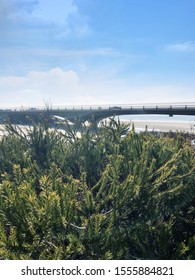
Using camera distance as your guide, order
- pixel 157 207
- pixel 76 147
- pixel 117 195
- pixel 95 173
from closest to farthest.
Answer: pixel 117 195
pixel 157 207
pixel 95 173
pixel 76 147

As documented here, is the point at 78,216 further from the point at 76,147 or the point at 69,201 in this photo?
A: the point at 76,147

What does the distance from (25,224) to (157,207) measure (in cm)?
441

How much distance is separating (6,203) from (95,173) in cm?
564

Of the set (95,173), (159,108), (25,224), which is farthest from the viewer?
(159,108)

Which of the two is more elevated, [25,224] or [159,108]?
[159,108]

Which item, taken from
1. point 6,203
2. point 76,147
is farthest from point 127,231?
point 76,147

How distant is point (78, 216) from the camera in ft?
23.6

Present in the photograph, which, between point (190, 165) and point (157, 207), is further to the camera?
point (190, 165)

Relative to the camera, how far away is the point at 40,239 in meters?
5.95

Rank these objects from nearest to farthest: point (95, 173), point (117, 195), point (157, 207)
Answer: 1. point (117, 195)
2. point (157, 207)
3. point (95, 173)

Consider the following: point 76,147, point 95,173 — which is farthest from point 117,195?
point 76,147

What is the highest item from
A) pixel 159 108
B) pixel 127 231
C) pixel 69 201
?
pixel 159 108

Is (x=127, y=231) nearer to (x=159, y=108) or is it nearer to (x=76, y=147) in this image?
(x=76, y=147)
